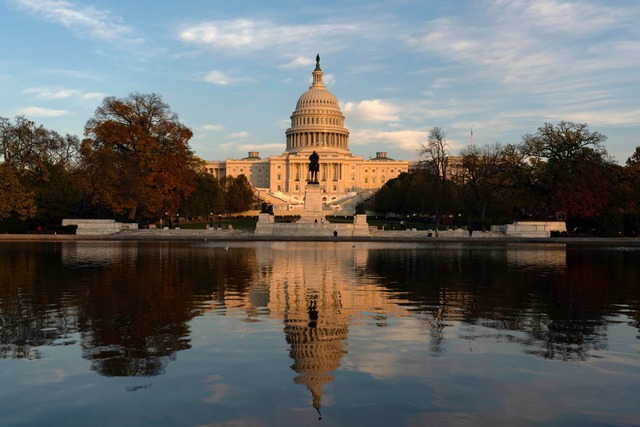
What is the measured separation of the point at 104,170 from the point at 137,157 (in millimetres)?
4652

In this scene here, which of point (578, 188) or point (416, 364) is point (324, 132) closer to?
point (578, 188)

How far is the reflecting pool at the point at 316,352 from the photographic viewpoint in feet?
26.2

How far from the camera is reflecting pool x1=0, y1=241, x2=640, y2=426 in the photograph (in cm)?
798

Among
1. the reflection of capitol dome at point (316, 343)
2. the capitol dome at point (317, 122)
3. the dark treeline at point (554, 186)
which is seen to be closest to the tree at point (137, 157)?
the dark treeline at point (554, 186)

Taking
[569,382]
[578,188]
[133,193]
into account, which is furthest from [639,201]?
[569,382]

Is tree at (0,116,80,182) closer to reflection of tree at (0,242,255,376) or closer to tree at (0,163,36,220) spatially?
tree at (0,163,36,220)

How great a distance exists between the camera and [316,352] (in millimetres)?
10984

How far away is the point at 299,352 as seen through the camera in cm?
1097

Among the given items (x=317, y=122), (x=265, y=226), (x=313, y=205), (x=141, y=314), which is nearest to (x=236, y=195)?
(x=313, y=205)

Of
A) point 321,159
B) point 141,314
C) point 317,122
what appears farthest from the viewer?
point 317,122

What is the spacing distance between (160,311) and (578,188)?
175 ft

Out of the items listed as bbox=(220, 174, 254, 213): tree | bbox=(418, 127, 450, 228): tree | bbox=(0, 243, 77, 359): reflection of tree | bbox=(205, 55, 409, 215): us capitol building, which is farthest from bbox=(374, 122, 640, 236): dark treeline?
bbox=(205, 55, 409, 215): us capitol building

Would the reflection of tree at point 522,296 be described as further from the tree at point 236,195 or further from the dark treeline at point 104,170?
the tree at point 236,195

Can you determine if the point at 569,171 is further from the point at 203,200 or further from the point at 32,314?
the point at 32,314
